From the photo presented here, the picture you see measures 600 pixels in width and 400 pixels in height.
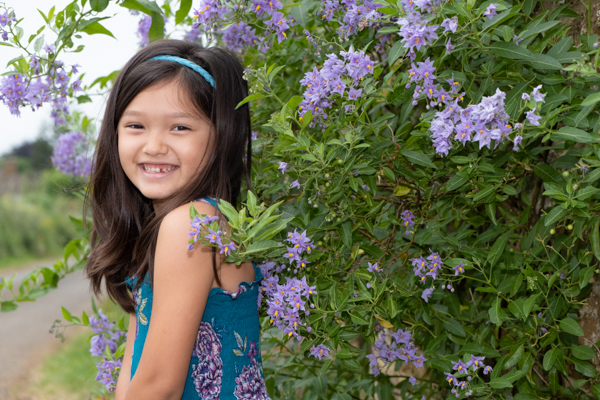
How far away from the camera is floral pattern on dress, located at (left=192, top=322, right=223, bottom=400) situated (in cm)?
138

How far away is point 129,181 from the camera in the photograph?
162 centimetres

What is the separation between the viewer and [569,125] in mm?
1178

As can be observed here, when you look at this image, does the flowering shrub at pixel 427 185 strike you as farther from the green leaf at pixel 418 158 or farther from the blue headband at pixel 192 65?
the blue headband at pixel 192 65

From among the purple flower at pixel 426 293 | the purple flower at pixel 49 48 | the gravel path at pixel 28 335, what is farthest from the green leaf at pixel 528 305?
the gravel path at pixel 28 335

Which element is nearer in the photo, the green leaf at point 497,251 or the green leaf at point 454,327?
the green leaf at point 497,251

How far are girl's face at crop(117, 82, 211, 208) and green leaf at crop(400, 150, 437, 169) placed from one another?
1.77ft

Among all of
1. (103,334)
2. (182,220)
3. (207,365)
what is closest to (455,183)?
(182,220)

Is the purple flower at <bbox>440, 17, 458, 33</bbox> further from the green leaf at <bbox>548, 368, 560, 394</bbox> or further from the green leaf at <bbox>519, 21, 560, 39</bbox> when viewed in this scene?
the green leaf at <bbox>548, 368, 560, 394</bbox>

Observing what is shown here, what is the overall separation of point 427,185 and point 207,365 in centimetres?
78

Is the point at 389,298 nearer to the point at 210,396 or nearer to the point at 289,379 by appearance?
the point at 210,396

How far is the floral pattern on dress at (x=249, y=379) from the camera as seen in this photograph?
1417mm

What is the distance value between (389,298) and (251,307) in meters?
0.37

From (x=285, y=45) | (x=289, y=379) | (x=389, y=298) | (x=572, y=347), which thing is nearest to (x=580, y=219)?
(x=572, y=347)

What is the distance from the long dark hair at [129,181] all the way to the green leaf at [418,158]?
48 cm
